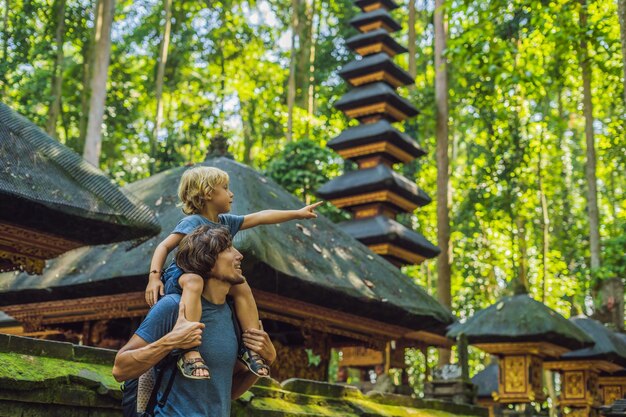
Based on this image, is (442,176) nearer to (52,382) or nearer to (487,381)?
(487,381)

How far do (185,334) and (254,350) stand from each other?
0.45m

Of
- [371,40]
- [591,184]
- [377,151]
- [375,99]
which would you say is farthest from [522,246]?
[371,40]

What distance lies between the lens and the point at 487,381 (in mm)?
21234

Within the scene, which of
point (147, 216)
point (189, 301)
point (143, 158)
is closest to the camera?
point (189, 301)

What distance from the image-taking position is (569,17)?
49.8 ft

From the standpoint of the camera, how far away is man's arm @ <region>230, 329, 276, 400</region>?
3699 mm

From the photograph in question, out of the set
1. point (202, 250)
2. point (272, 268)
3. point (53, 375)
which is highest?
point (272, 268)

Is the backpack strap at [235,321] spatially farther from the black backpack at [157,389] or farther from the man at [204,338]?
the black backpack at [157,389]

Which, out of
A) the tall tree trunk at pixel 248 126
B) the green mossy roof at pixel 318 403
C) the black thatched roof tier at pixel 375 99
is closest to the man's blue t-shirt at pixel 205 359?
the green mossy roof at pixel 318 403

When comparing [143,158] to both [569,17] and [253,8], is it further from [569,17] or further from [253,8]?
[569,17]

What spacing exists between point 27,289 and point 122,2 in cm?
2109

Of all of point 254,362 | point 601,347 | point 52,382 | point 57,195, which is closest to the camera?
point 254,362

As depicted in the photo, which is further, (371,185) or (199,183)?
(371,185)

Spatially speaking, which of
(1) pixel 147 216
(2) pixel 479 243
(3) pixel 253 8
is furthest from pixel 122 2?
(1) pixel 147 216
